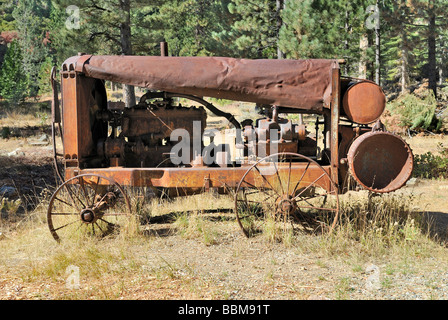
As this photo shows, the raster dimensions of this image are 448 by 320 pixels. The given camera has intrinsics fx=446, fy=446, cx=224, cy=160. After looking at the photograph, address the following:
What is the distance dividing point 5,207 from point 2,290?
3687mm

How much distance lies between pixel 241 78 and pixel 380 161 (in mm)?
1930

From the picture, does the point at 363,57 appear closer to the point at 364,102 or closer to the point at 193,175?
the point at 364,102

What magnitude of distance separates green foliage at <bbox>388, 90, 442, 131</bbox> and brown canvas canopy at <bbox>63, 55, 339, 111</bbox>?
10847 millimetres

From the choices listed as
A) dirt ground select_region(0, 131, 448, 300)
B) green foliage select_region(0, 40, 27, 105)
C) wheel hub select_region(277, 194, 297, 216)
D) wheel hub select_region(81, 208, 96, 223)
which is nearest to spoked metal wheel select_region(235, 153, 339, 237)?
wheel hub select_region(277, 194, 297, 216)

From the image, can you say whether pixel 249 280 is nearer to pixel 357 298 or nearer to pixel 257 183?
pixel 357 298

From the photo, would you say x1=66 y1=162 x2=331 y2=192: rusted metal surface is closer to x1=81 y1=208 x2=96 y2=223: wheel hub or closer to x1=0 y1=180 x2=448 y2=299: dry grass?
x1=81 y1=208 x2=96 y2=223: wheel hub

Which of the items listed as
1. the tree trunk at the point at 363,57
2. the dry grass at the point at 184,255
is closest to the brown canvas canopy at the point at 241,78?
the dry grass at the point at 184,255

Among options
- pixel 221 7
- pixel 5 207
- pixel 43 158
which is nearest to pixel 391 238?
pixel 5 207

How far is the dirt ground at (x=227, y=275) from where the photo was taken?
4070 millimetres

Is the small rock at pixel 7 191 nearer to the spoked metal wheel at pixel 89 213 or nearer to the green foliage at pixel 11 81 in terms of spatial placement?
the spoked metal wheel at pixel 89 213

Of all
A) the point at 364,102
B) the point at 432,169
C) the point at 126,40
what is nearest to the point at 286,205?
the point at 364,102

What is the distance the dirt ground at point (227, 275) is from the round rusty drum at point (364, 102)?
160 cm

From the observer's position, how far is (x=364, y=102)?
5320 mm

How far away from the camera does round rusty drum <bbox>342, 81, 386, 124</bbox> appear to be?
17.4 feet
